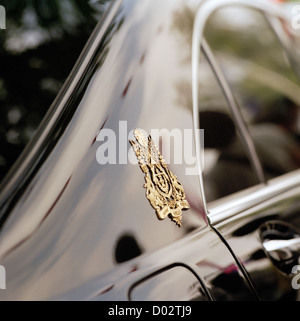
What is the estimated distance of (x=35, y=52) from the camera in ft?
5.68

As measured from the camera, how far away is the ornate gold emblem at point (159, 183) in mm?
1499

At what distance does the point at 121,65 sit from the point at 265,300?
795 millimetres

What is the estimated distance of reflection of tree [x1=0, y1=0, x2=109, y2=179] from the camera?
5.41 feet

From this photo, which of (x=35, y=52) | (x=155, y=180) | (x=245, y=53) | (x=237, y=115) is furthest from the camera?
(x=245, y=53)

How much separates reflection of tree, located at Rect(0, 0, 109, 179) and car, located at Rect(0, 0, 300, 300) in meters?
0.10

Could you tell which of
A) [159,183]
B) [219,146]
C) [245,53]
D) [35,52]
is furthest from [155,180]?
[245,53]

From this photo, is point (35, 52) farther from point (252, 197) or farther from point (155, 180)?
point (252, 197)

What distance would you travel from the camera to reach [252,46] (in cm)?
222

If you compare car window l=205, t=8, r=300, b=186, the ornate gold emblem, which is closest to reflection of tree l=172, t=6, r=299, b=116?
car window l=205, t=8, r=300, b=186

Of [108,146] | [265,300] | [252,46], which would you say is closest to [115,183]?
[108,146]

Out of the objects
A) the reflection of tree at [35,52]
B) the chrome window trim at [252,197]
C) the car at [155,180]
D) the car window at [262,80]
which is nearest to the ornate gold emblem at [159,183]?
the car at [155,180]

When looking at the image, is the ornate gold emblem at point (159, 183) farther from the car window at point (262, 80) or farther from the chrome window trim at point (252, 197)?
the car window at point (262, 80)

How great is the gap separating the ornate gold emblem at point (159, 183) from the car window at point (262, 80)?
0.46 m

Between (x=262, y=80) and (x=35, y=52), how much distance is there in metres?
0.95
